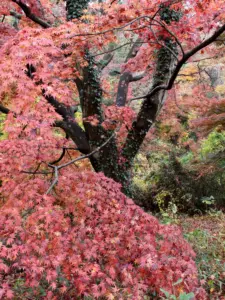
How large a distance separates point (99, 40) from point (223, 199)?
18.7 ft

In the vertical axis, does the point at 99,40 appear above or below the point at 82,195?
above

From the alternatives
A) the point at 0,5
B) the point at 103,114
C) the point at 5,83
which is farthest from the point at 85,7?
the point at 5,83

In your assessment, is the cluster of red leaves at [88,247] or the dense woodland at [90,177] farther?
the dense woodland at [90,177]

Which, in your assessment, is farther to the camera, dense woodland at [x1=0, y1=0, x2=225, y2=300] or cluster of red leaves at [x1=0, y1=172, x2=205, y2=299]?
dense woodland at [x1=0, y1=0, x2=225, y2=300]

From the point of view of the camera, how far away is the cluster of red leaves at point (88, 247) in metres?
2.83

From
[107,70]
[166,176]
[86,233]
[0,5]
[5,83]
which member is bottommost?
[86,233]

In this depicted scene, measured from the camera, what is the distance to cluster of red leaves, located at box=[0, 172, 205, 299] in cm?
283

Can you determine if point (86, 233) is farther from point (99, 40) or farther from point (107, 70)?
point (107, 70)

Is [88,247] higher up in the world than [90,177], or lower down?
lower down

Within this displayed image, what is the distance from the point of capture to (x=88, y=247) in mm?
3184

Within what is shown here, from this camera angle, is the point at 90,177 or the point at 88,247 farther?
the point at 90,177

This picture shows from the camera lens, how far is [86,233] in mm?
3523

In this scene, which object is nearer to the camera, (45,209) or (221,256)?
(45,209)

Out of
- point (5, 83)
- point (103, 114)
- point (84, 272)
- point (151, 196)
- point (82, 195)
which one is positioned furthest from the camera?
point (151, 196)
